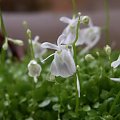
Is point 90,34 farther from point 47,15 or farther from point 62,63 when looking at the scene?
point 47,15

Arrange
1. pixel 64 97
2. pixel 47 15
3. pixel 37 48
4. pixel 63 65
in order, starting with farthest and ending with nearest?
1. pixel 47 15
2. pixel 37 48
3. pixel 64 97
4. pixel 63 65

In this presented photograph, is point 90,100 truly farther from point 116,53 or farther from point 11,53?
point 11,53

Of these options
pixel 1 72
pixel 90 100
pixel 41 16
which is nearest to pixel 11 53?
pixel 1 72

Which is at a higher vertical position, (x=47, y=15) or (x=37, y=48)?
(x=37, y=48)

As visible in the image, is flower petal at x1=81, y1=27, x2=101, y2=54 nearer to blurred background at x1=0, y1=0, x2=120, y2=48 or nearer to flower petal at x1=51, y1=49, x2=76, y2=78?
flower petal at x1=51, y1=49, x2=76, y2=78

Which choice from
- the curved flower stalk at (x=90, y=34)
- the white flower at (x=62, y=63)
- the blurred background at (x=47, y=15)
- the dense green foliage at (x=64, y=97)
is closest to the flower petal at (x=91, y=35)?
the curved flower stalk at (x=90, y=34)

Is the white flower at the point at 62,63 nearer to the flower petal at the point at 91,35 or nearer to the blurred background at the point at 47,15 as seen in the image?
the flower petal at the point at 91,35

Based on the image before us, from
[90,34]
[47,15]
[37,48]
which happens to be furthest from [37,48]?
[47,15]
